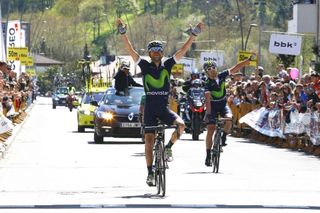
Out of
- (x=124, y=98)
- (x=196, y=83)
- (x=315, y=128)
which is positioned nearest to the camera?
(x=315, y=128)

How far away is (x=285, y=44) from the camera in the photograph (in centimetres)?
4188

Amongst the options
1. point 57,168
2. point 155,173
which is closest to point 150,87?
point 155,173

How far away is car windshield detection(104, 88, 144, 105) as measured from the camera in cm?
2908

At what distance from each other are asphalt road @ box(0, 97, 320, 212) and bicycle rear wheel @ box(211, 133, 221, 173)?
0.63 ft

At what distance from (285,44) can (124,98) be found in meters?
14.0

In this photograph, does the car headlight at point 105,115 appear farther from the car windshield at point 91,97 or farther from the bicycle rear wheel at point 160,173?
the bicycle rear wheel at point 160,173

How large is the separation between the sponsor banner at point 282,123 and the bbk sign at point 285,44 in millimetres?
7608

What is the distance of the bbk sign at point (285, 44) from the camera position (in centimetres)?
4138

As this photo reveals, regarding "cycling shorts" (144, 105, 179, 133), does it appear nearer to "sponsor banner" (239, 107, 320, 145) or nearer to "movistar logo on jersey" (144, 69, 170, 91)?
"movistar logo on jersey" (144, 69, 170, 91)

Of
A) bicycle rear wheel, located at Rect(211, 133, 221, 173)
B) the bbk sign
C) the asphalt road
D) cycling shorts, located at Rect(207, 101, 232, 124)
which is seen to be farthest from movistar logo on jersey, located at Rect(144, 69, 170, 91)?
the bbk sign

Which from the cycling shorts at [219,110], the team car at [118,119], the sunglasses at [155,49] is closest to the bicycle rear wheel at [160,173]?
the sunglasses at [155,49]

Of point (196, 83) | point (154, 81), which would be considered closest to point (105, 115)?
point (196, 83)

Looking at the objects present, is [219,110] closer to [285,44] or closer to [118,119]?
[118,119]

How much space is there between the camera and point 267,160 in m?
22.9
